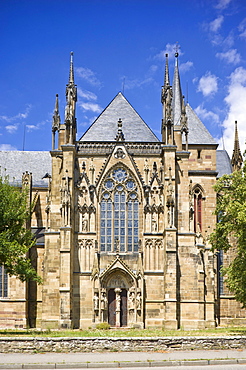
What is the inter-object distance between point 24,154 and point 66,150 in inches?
562

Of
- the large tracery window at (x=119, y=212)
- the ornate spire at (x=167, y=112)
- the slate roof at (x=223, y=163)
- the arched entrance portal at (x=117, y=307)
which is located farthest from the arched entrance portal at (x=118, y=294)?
the slate roof at (x=223, y=163)

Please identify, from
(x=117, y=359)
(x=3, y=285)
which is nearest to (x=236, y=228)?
(x=117, y=359)

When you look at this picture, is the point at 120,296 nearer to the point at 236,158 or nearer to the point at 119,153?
the point at 119,153

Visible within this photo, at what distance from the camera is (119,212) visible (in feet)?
121

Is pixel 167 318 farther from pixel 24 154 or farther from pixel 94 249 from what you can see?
pixel 24 154

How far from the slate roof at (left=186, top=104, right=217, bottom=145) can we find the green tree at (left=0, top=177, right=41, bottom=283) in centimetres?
1910

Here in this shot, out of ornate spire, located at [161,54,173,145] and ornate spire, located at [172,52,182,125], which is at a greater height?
ornate spire, located at [172,52,182,125]

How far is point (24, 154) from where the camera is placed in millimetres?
49750

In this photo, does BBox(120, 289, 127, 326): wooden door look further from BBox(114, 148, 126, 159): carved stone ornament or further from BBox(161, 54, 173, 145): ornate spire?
BBox(161, 54, 173, 145): ornate spire

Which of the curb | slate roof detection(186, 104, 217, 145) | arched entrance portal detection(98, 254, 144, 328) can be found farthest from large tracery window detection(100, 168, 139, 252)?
the curb

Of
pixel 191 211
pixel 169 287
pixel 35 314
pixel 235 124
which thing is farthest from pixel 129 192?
pixel 235 124

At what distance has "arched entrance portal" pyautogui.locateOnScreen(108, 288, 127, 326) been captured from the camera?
35438mm

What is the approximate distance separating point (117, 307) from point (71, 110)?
1396cm

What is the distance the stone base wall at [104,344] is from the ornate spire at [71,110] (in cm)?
1964
